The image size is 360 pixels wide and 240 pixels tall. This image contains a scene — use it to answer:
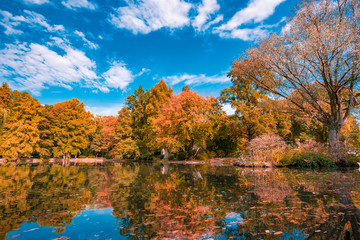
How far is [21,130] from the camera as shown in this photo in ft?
83.0

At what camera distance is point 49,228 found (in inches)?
132

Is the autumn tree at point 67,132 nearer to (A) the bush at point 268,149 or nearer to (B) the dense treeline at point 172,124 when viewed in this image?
(B) the dense treeline at point 172,124

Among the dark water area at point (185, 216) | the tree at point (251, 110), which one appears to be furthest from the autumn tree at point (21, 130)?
the tree at point (251, 110)

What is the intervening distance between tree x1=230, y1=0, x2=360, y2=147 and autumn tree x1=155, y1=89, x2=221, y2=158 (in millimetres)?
8556

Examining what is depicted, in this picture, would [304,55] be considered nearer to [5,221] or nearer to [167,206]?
[167,206]

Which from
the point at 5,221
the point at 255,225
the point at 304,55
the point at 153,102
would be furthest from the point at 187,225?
the point at 153,102

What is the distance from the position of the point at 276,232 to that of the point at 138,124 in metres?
33.3

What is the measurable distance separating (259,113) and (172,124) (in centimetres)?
1086

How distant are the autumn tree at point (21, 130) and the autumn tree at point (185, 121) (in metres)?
16.8

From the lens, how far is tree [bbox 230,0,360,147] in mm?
14031

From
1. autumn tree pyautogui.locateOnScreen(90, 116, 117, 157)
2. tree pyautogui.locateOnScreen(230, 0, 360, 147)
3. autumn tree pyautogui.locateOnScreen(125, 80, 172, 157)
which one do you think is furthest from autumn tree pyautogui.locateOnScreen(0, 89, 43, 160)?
tree pyautogui.locateOnScreen(230, 0, 360, 147)

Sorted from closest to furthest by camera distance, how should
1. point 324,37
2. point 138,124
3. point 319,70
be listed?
1. point 324,37
2. point 319,70
3. point 138,124

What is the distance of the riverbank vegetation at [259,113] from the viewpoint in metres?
14.5

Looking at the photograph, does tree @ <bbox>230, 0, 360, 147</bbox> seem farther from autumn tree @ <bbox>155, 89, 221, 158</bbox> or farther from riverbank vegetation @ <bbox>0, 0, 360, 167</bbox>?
autumn tree @ <bbox>155, 89, 221, 158</bbox>
